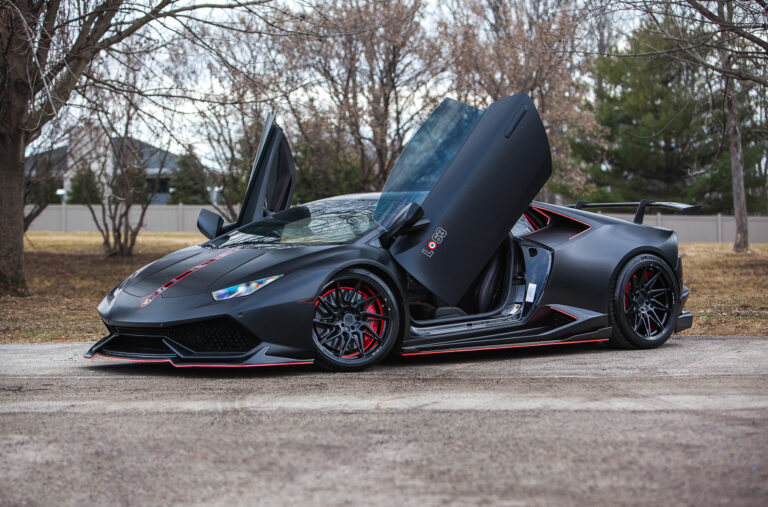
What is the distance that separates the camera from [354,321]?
19.7 ft

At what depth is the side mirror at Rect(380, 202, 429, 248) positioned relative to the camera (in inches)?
242

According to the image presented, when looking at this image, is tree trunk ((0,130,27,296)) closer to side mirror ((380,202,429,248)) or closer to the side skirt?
side mirror ((380,202,429,248))

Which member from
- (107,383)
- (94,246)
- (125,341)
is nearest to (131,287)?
(125,341)

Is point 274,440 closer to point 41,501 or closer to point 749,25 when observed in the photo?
point 41,501

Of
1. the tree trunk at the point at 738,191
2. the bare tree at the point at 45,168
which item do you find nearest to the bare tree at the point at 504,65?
the tree trunk at the point at 738,191

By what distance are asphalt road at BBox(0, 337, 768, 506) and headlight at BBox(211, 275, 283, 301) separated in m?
0.54

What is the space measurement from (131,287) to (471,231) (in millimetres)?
2450

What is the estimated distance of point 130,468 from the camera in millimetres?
3500

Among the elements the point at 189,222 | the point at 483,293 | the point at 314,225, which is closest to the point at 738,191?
the point at 483,293

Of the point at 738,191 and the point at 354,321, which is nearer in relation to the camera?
the point at 354,321

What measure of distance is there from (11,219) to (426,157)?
356 inches

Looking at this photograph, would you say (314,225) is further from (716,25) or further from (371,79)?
(371,79)

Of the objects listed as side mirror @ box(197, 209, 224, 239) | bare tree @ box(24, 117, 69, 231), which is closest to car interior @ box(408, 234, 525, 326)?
side mirror @ box(197, 209, 224, 239)

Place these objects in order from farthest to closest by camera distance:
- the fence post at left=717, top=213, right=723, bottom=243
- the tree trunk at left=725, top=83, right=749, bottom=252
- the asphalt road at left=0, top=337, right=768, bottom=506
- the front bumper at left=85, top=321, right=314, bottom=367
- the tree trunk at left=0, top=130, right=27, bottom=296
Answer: the fence post at left=717, top=213, right=723, bottom=243 < the tree trunk at left=725, top=83, right=749, bottom=252 < the tree trunk at left=0, top=130, right=27, bottom=296 < the front bumper at left=85, top=321, right=314, bottom=367 < the asphalt road at left=0, top=337, right=768, bottom=506
